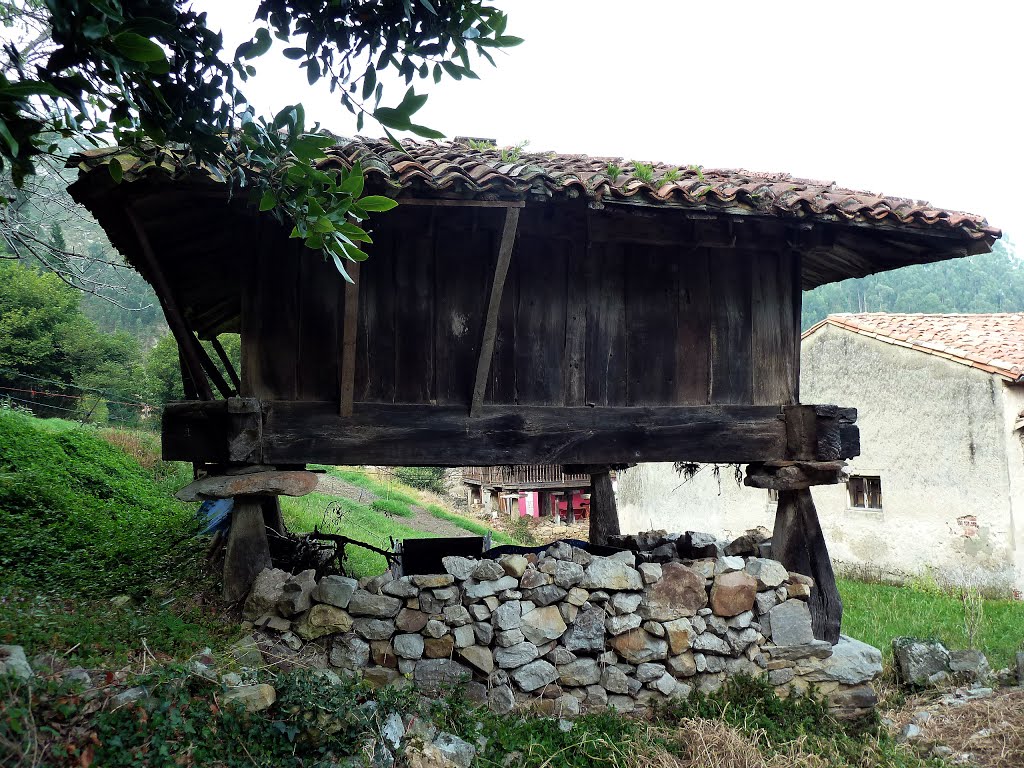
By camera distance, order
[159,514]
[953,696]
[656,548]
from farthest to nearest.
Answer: [159,514], [953,696], [656,548]

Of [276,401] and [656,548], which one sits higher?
[276,401]

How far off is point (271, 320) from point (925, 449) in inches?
458

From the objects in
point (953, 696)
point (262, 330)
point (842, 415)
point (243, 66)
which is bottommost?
point (953, 696)

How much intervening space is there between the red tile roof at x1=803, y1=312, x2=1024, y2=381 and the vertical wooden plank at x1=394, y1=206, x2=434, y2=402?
10167 mm

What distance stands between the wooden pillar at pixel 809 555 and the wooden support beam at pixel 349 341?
3.21 meters

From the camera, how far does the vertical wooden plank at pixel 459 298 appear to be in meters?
4.82

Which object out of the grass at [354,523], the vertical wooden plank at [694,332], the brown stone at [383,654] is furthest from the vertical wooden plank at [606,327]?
the grass at [354,523]

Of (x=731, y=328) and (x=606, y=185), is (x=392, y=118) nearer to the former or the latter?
(x=606, y=185)

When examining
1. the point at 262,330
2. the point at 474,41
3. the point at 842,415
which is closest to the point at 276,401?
the point at 262,330

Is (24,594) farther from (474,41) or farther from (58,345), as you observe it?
(58,345)

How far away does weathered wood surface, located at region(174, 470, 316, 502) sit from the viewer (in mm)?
4328

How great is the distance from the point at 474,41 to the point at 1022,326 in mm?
13832

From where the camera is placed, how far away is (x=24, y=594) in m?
4.77

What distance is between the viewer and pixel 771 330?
5418mm
